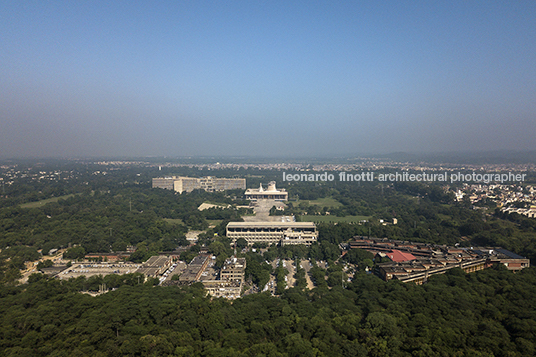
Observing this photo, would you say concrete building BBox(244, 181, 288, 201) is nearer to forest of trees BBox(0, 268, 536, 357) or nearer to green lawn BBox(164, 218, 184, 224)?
green lawn BBox(164, 218, 184, 224)

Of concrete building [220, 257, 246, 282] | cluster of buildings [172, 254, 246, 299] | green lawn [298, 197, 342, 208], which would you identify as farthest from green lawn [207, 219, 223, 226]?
concrete building [220, 257, 246, 282]

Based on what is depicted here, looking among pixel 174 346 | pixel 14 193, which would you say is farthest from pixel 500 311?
pixel 14 193

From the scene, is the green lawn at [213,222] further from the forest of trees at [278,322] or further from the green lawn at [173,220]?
the forest of trees at [278,322]

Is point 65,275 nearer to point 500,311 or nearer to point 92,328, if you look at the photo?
point 92,328

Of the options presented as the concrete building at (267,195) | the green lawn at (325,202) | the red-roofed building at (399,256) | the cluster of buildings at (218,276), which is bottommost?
the cluster of buildings at (218,276)

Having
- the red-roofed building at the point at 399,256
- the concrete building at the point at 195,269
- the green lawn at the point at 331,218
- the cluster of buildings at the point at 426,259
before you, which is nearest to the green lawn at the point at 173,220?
the concrete building at the point at 195,269

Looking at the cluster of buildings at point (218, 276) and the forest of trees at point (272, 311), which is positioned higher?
the forest of trees at point (272, 311)
